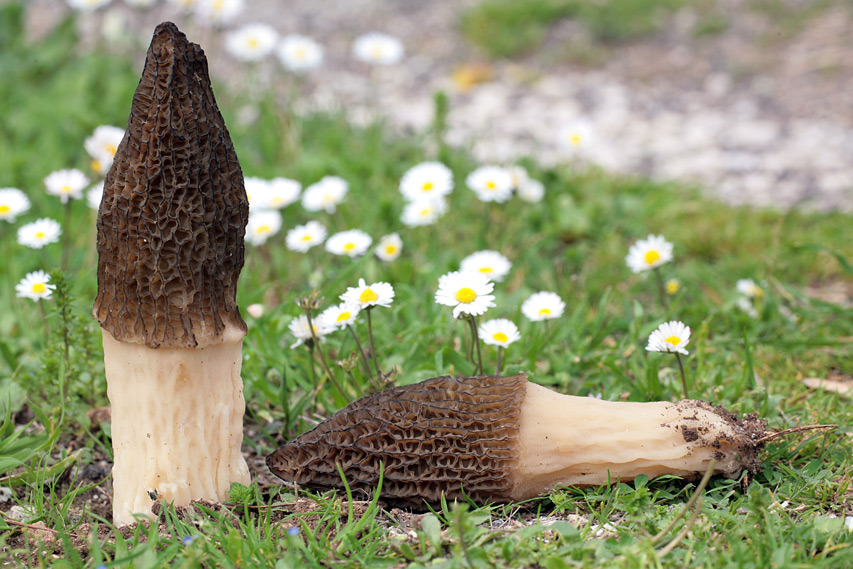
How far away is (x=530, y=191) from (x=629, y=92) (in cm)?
380

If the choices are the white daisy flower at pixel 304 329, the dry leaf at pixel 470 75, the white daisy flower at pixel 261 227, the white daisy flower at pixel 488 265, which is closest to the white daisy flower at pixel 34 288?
the white daisy flower at pixel 304 329

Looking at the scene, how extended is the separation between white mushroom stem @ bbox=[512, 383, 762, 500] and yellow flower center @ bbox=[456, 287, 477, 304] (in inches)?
18.9

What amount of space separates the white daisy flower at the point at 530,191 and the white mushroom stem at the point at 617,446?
2.47 metres

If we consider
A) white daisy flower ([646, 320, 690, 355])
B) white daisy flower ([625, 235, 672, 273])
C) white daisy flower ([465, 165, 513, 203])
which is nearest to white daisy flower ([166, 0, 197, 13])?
white daisy flower ([465, 165, 513, 203])

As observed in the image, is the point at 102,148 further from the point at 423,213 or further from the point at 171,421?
the point at 171,421

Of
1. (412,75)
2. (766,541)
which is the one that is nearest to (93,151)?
(766,541)

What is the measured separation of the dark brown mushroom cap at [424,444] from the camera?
2.65 metres

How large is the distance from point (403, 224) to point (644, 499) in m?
2.90

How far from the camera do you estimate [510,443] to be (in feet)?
8.67

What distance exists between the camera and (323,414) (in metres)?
3.38

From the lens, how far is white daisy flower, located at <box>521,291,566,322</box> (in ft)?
11.2

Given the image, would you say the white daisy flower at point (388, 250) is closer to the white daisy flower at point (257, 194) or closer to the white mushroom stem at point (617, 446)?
the white daisy flower at point (257, 194)

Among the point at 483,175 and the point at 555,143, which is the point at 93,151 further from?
the point at 555,143

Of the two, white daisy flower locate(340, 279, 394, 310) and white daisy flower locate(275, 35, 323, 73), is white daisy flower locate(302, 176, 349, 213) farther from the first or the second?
white daisy flower locate(275, 35, 323, 73)
